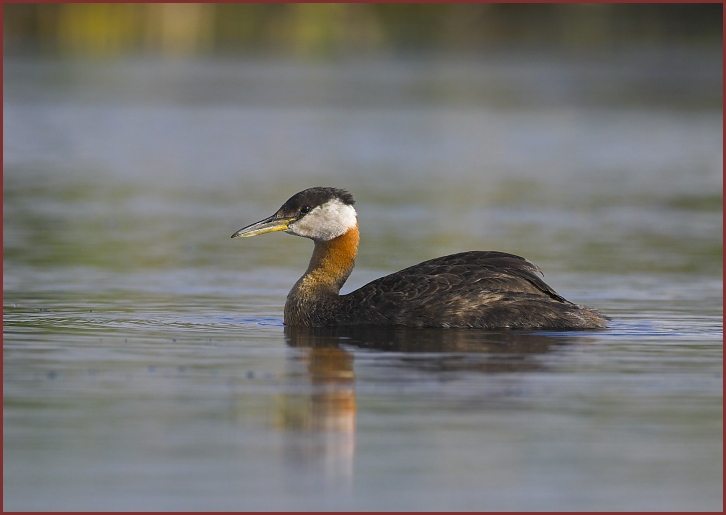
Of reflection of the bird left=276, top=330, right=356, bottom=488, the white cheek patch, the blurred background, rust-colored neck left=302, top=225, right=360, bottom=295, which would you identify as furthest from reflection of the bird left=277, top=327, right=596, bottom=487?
the blurred background

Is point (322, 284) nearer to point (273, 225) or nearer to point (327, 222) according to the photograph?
point (327, 222)

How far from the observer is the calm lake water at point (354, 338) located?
294 inches

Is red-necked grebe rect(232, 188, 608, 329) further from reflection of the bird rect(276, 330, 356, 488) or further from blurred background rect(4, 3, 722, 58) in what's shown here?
blurred background rect(4, 3, 722, 58)

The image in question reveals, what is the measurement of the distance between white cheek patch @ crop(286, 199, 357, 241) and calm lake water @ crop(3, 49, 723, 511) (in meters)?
0.83

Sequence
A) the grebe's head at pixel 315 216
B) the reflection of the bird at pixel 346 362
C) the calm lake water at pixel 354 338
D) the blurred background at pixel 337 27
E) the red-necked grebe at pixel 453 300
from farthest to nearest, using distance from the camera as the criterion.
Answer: the blurred background at pixel 337 27
the grebe's head at pixel 315 216
the red-necked grebe at pixel 453 300
the reflection of the bird at pixel 346 362
the calm lake water at pixel 354 338

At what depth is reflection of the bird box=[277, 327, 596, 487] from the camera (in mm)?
8023

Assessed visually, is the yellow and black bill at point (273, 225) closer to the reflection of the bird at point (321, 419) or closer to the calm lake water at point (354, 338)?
the calm lake water at point (354, 338)

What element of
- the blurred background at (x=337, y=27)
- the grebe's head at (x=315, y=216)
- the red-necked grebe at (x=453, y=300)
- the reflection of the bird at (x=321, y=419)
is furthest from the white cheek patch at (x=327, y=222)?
the blurred background at (x=337, y=27)

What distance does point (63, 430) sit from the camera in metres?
8.27

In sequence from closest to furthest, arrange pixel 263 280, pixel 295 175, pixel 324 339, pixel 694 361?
pixel 694 361 → pixel 324 339 → pixel 263 280 → pixel 295 175

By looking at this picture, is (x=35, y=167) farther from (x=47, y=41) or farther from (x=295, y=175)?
(x=47, y=41)

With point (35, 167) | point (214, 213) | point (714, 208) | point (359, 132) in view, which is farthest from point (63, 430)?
point (359, 132)

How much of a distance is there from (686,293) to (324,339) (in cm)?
403

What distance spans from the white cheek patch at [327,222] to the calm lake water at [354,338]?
2.74 ft
